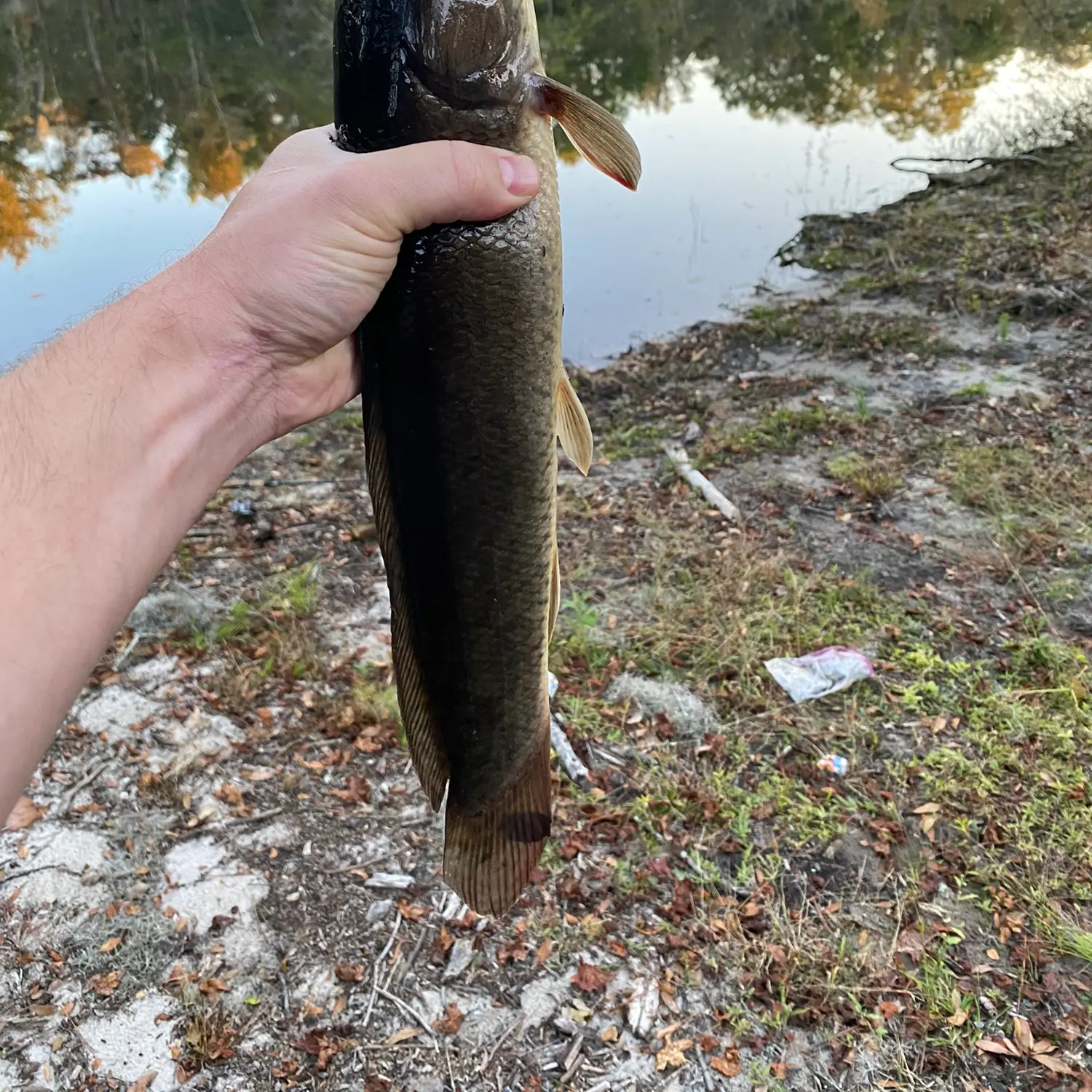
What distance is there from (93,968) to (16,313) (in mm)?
8914

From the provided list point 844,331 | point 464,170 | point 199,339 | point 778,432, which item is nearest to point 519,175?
point 464,170

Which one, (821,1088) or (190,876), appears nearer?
(821,1088)

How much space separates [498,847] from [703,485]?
3.62m

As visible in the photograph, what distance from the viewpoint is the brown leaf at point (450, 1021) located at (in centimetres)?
269

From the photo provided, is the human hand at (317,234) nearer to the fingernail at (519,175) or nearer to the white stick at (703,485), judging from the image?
the fingernail at (519,175)

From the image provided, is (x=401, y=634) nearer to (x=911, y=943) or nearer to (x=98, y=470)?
(x=98, y=470)

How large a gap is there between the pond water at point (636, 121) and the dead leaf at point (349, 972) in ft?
15.6

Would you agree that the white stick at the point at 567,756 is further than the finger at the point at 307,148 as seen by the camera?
Yes

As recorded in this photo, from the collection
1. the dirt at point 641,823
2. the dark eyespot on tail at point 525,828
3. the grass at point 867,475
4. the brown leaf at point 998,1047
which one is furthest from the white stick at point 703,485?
the dark eyespot on tail at point 525,828

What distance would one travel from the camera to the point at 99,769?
3.50 metres

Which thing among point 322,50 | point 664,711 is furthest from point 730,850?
point 322,50

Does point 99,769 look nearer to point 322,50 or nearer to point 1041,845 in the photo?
point 1041,845

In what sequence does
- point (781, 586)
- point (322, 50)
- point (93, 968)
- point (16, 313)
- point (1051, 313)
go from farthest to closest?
point (322, 50) → point (16, 313) → point (1051, 313) → point (781, 586) → point (93, 968)

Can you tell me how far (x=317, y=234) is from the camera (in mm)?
1663
